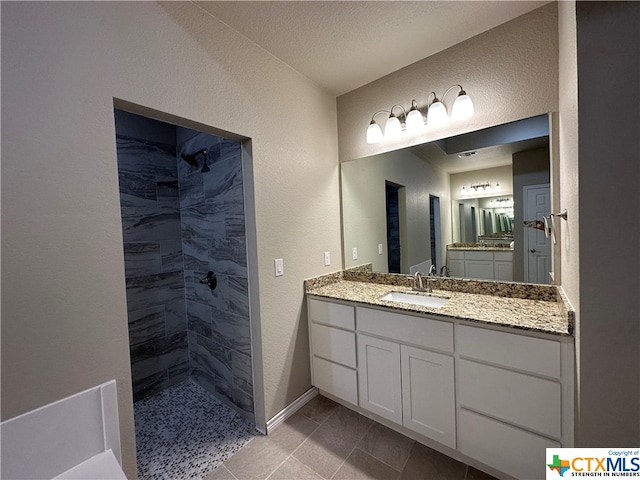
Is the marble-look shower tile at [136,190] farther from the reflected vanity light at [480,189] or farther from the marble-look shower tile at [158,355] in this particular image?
the reflected vanity light at [480,189]

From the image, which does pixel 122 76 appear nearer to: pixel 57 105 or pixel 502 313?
pixel 57 105

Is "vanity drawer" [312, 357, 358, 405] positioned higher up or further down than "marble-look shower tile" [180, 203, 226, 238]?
further down

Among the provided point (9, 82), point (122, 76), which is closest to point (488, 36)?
point (122, 76)

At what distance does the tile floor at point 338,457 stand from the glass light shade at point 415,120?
208 cm

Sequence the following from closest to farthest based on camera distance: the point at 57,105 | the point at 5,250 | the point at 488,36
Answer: the point at 5,250 → the point at 57,105 → the point at 488,36

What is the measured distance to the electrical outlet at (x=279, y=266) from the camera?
71.5 inches

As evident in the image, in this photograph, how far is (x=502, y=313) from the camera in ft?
4.50

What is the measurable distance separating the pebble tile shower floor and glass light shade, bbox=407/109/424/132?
7.83 feet

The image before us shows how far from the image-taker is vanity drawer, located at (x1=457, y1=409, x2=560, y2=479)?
1.19m

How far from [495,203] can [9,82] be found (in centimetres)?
245

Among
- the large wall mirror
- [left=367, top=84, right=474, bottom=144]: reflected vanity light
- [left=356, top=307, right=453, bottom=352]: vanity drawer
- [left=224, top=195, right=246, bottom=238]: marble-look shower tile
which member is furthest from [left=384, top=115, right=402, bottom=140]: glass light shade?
[left=356, top=307, right=453, bottom=352]: vanity drawer

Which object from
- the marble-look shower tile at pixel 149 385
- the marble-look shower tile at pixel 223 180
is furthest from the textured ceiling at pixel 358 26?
the marble-look shower tile at pixel 149 385

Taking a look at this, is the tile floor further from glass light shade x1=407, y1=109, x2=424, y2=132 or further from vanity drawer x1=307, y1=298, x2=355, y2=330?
glass light shade x1=407, y1=109, x2=424, y2=132

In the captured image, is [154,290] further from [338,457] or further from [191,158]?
[338,457]
